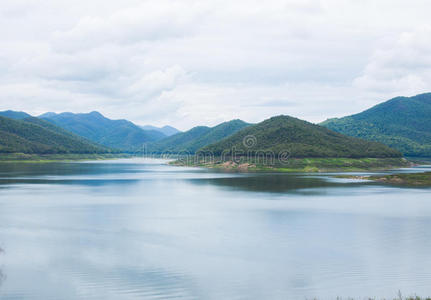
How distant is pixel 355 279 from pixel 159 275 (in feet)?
49.3

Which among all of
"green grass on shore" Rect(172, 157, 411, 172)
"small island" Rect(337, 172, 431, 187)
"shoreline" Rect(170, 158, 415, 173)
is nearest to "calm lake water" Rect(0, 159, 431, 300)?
"small island" Rect(337, 172, 431, 187)

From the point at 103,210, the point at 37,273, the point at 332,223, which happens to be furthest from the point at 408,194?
the point at 37,273

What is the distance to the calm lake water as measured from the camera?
28.5 m

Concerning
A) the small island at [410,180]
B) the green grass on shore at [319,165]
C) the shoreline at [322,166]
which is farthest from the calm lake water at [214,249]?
the green grass on shore at [319,165]

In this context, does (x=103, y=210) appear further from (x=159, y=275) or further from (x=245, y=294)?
(x=245, y=294)

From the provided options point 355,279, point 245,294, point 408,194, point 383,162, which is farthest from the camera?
point 383,162

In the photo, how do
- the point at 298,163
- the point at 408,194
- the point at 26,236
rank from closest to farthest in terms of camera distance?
the point at 26,236
the point at 408,194
the point at 298,163

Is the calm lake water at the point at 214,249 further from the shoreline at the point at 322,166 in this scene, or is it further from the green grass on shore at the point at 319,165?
the green grass on shore at the point at 319,165

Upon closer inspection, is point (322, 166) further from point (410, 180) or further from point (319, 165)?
point (410, 180)

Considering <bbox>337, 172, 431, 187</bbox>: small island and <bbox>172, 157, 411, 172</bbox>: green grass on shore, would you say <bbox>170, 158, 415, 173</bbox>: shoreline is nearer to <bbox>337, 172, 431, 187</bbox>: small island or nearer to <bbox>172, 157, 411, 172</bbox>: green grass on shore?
<bbox>172, 157, 411, 172</bbox>: green grass on shore

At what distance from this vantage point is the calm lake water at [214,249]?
2850 centimetres

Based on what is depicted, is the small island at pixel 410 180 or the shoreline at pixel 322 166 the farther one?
the shoreline at pixel 322 166

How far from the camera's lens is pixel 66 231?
48750 millimetres

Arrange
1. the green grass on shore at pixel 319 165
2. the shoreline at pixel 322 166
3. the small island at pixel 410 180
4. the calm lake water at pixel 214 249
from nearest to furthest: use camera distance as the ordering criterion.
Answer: the calm lake water at pixel 214 249, the small island at pixel 410 180, the shoreline at pixel 322 166, the green grass on shore at pixel 319 165
